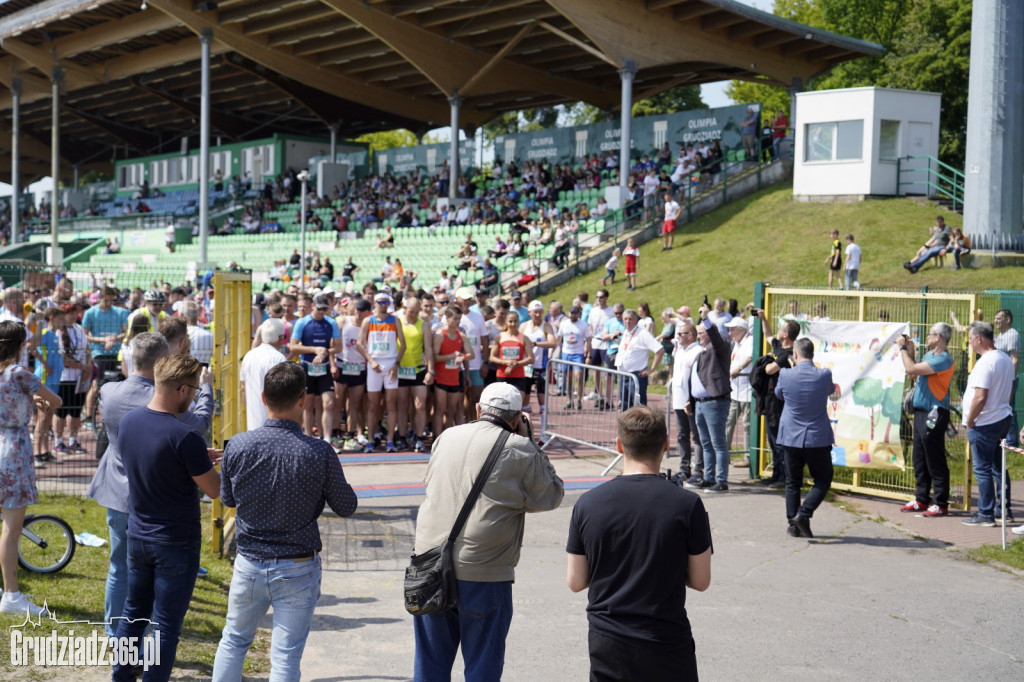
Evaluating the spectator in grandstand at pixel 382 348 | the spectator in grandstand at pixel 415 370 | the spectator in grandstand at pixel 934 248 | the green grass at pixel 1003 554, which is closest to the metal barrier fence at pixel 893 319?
the green grass at pixel 1003 554

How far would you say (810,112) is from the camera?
1148 inches

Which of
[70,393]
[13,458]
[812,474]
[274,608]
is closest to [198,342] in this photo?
[13,458]

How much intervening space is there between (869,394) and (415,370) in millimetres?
5593

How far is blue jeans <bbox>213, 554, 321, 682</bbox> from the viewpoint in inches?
177

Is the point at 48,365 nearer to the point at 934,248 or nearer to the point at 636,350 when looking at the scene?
the point at 636,350

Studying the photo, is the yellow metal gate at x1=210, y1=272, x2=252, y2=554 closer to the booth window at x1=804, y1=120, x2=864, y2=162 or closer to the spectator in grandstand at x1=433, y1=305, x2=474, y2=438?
the spectator in grandstand at x1=433, y1=305, x2=474, y2=438

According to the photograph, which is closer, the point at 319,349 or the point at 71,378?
the point at 319,349

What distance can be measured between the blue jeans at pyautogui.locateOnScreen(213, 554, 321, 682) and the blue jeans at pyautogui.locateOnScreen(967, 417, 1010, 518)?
7.24 meters

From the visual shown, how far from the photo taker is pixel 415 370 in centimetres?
1280

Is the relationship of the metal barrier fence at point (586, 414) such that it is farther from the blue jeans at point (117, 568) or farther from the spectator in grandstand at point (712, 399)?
the blue jeans at point (117, 568)

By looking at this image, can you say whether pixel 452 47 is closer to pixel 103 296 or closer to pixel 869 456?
pixel 103 296

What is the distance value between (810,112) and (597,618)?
27722 millimetres

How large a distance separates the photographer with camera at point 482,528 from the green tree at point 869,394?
6824mm

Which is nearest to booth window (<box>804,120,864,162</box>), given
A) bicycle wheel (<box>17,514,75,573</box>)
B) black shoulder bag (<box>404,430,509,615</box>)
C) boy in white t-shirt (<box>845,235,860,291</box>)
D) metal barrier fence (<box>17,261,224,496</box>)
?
boy in white t-shirt (<box>845,235,860,291</box>)
